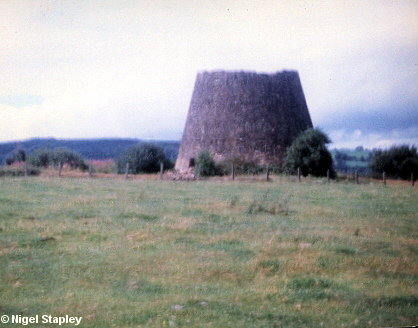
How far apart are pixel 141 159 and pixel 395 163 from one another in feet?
58.8

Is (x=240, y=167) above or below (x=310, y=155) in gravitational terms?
below

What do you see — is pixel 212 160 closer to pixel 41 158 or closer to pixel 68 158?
pixel 68 158

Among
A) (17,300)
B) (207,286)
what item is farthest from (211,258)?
(17,300)

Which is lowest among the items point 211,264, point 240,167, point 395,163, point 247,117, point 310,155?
point 211,264

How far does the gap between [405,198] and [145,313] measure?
7.19 metres

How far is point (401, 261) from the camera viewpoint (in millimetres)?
6859

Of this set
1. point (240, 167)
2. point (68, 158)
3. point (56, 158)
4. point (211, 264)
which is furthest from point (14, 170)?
point (211, 264)

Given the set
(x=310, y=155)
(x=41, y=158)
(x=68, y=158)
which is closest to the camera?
(x=41, y=158)

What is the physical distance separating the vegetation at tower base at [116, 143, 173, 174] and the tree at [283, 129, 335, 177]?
7.34m

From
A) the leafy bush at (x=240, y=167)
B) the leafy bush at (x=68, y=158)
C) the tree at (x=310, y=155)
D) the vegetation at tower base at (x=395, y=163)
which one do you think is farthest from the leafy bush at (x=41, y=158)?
the vegetation at tower base at (x=395, y=163)

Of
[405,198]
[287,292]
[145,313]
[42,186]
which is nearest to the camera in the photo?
[145,313]

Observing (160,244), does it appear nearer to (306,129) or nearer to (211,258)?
(211,258)

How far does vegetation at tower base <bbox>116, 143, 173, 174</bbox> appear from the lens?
93.1 ft

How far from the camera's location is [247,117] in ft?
91.7
